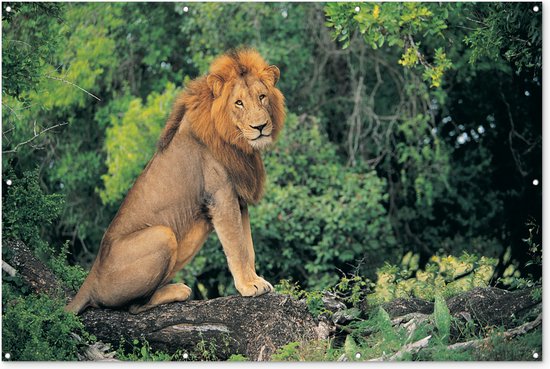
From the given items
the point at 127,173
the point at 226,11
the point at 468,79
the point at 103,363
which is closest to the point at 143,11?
the point at 226,11

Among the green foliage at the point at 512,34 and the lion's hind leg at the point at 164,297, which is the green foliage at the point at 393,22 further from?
the lion's hind leg at the point at 164,297

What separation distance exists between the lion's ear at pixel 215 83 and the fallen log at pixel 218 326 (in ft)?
3.21

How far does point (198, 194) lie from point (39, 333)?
0.97 metres

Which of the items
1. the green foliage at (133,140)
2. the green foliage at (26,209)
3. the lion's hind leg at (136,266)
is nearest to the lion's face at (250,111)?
the lion's hind leg at (136,266)

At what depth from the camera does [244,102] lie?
492 cm

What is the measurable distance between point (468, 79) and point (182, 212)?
13.0 feet

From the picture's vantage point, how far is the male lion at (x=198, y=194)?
4891mm

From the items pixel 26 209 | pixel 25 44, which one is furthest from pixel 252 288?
pixel 25 44

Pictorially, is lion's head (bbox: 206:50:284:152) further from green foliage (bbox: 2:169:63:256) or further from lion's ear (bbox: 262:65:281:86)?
green foliage (bbox: 2:169:63:256)

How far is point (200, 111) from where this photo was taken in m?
5.00

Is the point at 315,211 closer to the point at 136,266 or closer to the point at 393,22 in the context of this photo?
the point at 393,22

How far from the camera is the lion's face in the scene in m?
4.91

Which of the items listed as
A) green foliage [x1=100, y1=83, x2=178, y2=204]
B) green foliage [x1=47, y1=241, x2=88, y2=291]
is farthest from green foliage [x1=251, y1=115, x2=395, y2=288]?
green foliage [x1=47, y1=241, x2=88, y2=291]

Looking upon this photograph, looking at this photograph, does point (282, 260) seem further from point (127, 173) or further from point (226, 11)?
point (226, 11)
